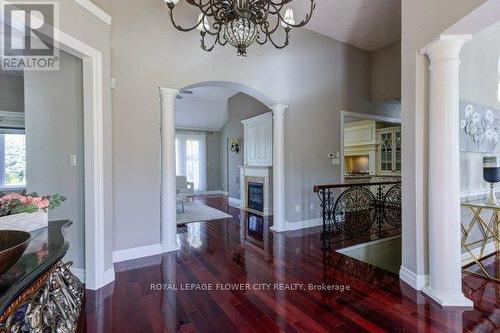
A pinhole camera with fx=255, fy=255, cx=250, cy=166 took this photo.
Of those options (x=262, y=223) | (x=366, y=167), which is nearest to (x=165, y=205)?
(x=262, y=223)

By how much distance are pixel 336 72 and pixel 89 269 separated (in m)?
5.07

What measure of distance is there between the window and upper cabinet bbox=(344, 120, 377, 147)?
8.26 meters

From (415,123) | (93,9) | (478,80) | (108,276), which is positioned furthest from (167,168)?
(478,80)

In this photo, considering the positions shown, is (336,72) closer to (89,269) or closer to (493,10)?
(493,10)

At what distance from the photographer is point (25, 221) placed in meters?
1.45

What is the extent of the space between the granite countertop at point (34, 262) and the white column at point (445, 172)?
109 inches

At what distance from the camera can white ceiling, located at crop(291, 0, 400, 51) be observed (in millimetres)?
4000

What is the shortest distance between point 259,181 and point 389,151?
12.2 feet

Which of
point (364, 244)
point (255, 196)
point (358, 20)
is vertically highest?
point (358, 20)

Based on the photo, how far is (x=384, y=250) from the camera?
4.07 metres

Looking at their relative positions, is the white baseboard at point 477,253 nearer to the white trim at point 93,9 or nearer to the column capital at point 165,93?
the column capital at point 165,93

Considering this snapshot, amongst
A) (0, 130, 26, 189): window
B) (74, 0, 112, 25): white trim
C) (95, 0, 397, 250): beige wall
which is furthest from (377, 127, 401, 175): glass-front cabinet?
(0, 130, 26, 189): window

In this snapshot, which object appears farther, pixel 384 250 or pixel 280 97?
pixel 280 97

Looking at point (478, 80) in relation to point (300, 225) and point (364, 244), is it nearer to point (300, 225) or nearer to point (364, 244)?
point (364, 244)
